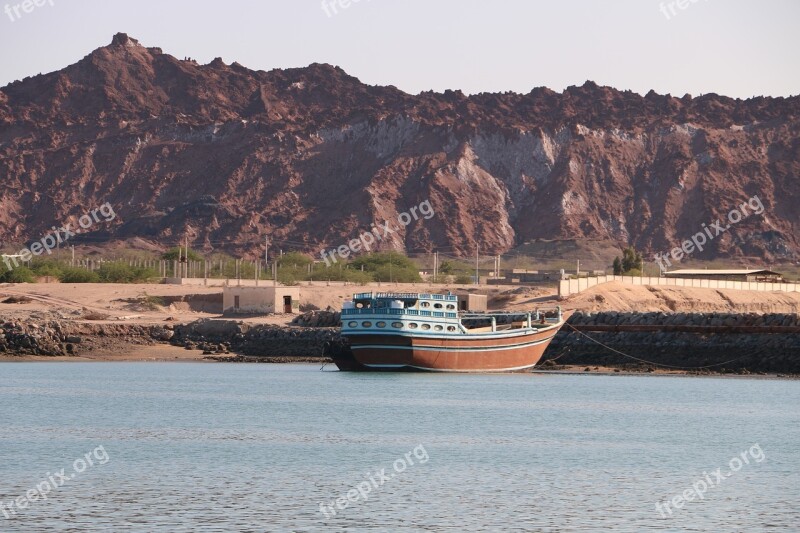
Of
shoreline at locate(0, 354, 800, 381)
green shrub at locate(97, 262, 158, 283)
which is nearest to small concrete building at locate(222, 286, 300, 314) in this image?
shoreline at locate(0, 354, 800, 381)

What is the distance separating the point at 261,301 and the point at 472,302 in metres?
15.2

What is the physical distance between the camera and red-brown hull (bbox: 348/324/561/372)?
68.9 meters

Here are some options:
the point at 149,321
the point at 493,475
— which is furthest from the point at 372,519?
the point at 149,321

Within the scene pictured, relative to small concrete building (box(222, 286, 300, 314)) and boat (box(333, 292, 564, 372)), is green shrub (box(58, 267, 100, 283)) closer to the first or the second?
small concrete building (box(222, 286, 300, 314))

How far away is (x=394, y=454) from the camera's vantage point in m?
38.9

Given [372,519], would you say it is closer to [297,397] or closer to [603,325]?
[297,397]

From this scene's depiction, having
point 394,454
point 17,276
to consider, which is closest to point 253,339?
point 17,276

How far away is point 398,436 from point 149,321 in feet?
165

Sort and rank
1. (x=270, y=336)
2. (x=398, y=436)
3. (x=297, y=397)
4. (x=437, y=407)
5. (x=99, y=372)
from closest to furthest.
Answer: (x=398, y=436) → (x=437, y=407) → (x=297, y=397) → (x=99, y=372) → (x=270, y=336)

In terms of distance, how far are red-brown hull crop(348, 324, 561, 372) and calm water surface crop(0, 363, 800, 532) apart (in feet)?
16.4

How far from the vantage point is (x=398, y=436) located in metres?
43.2

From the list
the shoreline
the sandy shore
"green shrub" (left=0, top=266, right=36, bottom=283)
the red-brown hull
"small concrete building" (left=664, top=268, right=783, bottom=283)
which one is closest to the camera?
the red-brown hull

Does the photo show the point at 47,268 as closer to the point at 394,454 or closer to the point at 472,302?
the point at 472,302

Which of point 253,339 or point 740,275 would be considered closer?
point 253,339
